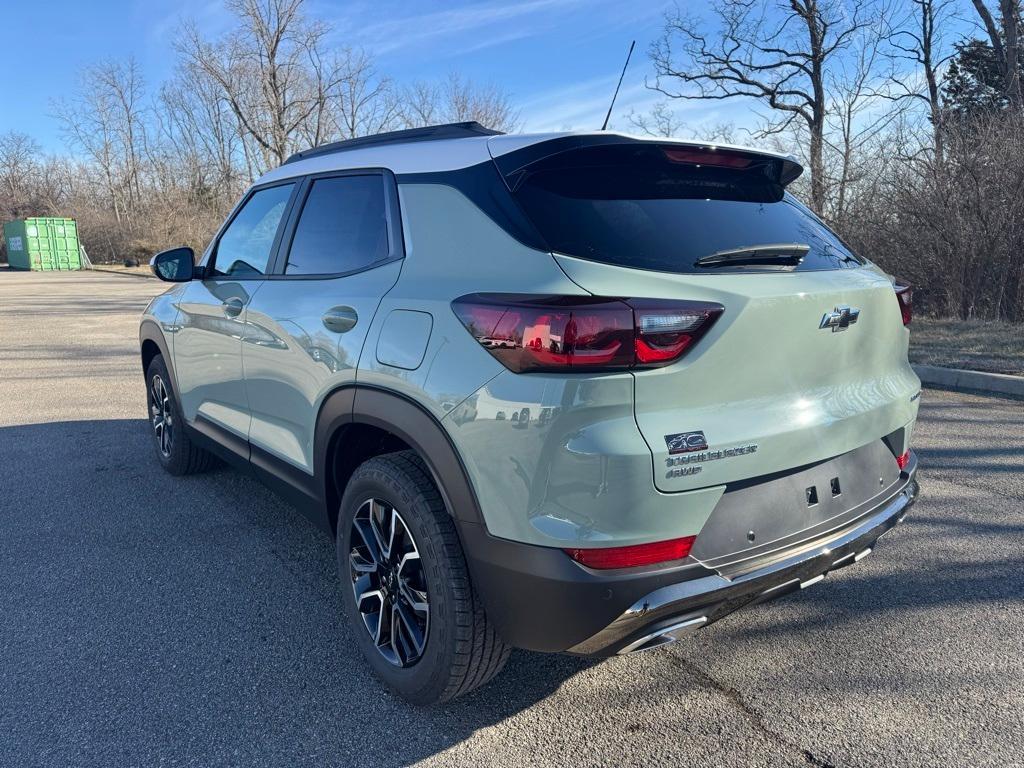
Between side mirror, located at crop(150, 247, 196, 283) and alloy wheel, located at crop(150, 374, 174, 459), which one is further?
alloy wheel, located at crop(150, 374, 174, 459)

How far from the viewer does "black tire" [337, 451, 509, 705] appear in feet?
7.23

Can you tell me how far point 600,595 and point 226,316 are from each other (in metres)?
2.54

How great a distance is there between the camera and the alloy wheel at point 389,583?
97.0 inches

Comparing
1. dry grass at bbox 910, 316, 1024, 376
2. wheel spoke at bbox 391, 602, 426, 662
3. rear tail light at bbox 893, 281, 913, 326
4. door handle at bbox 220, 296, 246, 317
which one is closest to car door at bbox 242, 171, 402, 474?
door handle at bbox 220, 296, 246, 317

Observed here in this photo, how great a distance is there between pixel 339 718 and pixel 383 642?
0.29 meters

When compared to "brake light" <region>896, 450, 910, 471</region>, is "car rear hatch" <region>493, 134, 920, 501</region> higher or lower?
higher

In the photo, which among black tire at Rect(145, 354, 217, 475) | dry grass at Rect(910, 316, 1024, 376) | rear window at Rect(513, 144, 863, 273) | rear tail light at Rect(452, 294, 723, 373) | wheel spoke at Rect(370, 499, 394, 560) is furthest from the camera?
dry grass at Rect(910, 316, 1024, 376)

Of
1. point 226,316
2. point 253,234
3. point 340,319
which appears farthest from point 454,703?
point 253,234

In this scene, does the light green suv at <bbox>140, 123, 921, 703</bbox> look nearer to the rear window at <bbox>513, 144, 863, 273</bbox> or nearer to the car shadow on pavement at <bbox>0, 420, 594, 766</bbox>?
the rear window at <bbox>513, 144, 863, 273</bbox>

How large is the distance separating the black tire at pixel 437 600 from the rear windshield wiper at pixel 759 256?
1099 millimetres

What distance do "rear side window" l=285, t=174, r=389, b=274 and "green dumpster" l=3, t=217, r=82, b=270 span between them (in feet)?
158

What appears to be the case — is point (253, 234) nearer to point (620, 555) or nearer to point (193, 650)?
point (193, 650)

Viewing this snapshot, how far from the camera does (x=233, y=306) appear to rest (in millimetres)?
3551

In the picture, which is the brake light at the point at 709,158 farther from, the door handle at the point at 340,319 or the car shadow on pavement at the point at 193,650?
the car shadow on pavement at the point at 193,650
